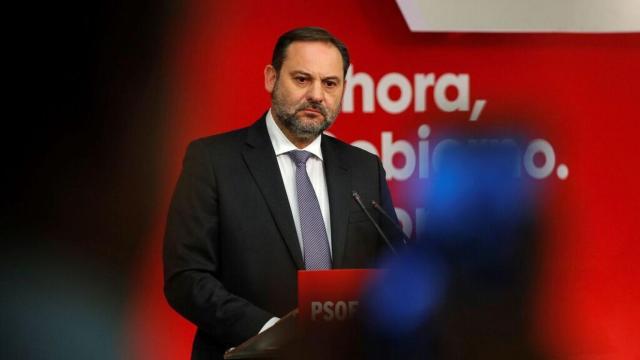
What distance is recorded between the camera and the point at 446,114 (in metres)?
3.36

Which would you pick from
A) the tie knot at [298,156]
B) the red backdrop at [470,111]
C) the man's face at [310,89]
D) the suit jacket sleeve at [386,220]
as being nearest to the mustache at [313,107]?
the man's face at [310,89]

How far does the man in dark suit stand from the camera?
2.03m

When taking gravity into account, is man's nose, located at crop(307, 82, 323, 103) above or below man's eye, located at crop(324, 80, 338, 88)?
below

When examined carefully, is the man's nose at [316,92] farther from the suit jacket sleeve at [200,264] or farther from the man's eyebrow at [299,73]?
the suit jacket sleeve at [200,264]

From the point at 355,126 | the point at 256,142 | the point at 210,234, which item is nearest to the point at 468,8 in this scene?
the point at 355,126

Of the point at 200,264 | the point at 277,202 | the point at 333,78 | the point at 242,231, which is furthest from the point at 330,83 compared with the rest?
the point at 200,264

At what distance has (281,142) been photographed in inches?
88.3

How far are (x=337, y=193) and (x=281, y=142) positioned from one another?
0.20 metres

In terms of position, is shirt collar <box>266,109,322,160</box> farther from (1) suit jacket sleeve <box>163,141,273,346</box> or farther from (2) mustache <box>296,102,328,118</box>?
(1) suit jacket sleeve <box>163,141,273,346</box>

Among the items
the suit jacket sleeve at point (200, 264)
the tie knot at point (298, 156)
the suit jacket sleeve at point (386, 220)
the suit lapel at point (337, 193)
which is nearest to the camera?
the suit jacket sleeve at point (200, 264)

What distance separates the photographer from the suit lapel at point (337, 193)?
6.96 ft

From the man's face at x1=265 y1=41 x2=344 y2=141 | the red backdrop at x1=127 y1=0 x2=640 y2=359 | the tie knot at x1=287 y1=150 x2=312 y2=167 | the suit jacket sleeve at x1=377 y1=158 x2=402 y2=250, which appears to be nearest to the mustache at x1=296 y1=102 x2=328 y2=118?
the man's face at x1=265 y1=41 x2=344 y2=141

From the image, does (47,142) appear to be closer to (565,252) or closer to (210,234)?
(210,234)

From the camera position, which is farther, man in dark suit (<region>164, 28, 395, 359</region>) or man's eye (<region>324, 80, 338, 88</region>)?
man's eye (<region>324, 80, 338, 88</region>)
